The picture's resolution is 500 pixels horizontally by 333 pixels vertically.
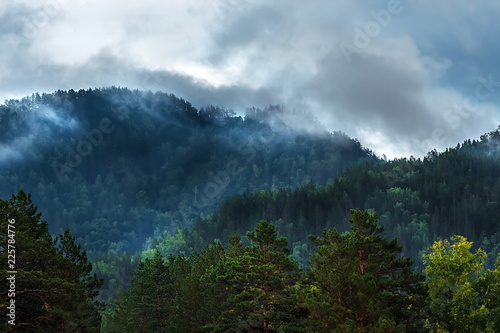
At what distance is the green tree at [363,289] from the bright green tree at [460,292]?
2.16 metres

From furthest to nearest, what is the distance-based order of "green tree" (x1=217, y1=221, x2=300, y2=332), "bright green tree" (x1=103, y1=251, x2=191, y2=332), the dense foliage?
"bright green tree" (x1=103, y1=251, x2=191, y2=332)
"green tree" (x1=217, y1=221, x2=300, y2=332)
the dense foliage

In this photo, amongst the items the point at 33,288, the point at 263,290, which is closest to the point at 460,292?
the point at 263,290

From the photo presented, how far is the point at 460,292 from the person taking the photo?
5359 centimetres

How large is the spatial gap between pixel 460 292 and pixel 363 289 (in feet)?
42.5

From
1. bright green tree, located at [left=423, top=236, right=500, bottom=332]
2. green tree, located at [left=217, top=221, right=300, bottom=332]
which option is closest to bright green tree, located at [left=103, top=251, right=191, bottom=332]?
green tree, located at [left=217, top=221, right=300, bottom=332]

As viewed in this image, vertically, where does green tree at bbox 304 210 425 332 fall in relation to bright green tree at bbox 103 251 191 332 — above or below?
below

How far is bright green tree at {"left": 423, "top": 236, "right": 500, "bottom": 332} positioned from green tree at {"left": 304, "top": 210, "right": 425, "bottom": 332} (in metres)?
2.16

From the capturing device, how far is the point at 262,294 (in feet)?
185

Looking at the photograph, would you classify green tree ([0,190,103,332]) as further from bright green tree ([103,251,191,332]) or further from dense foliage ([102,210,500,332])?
bright green tree ([103,251,191,332])

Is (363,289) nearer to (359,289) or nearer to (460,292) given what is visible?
(359,289)

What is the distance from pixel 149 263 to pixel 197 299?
15.6 meters

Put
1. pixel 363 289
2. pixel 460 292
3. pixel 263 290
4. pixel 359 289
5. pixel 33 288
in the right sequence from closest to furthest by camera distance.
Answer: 1. pixel 33 288
2. pixel 363 289
3. pixel 359 289
4. pixel 460 292
5. pixel 263 290

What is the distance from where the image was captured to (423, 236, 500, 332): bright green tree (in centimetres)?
5294

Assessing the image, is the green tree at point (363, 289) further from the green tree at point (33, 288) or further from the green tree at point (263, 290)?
the green tree at point (33, 288)
